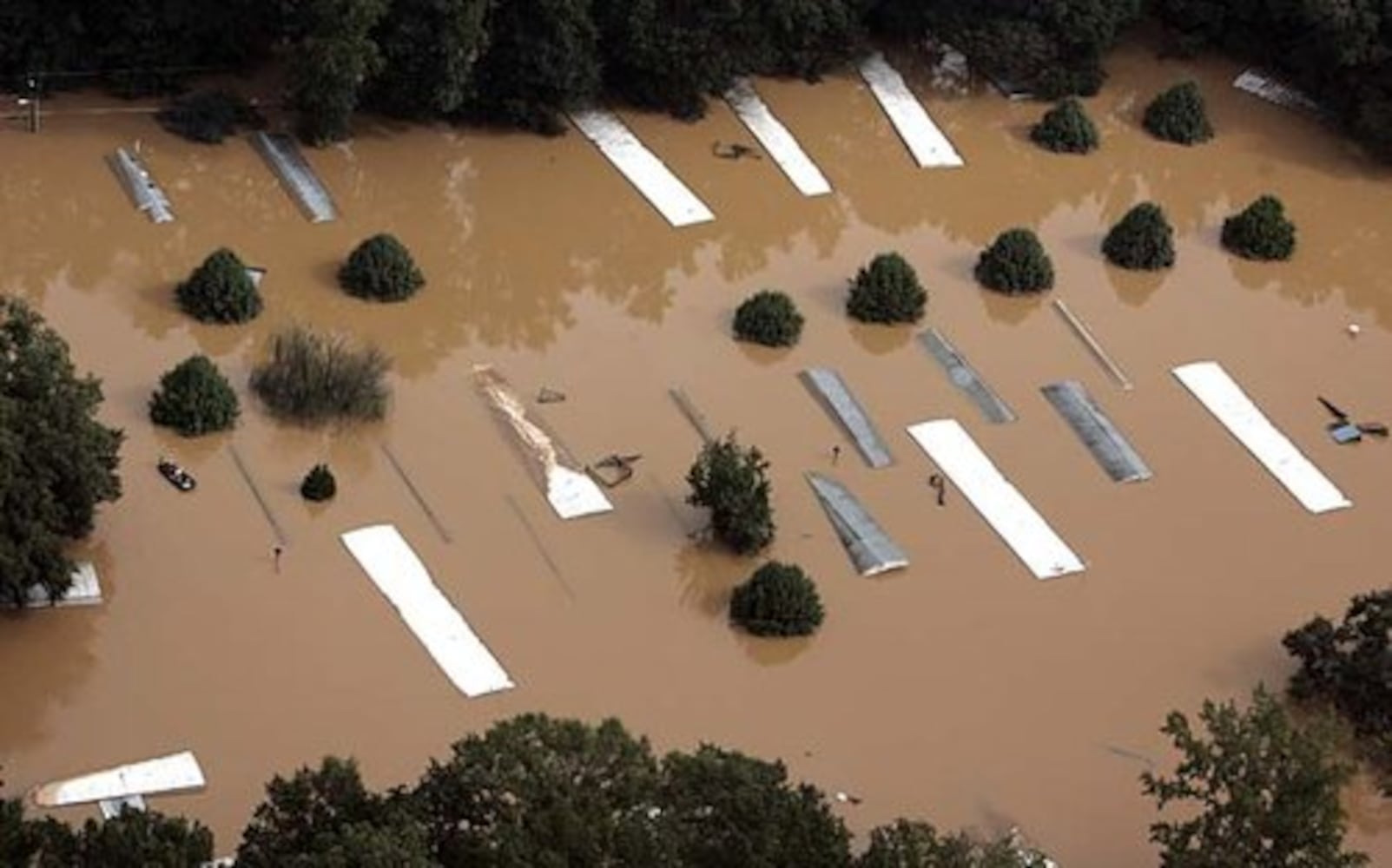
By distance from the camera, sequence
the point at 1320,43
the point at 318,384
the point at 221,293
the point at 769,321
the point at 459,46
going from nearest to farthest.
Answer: the point at 318,384, the point at 221,293, the point at 769,321, the point at 459,46, the point at 1320,43

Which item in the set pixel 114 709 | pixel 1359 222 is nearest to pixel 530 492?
pixel 114 709

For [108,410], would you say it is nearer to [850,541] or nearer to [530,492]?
[530,492]

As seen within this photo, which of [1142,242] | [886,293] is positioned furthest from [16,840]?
[1142,242]

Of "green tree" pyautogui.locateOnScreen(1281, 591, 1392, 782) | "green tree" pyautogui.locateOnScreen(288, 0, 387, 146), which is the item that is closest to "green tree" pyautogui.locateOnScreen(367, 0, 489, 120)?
"green tree" pyautogui.locateOnScreen(288, 0, 387, 146)

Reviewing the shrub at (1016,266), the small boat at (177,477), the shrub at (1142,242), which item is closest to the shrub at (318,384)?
the small boat at (177,477)

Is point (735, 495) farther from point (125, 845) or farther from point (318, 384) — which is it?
point (125, 845)

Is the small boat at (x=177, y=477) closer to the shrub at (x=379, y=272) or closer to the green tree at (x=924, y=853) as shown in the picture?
the shrub at (x=379, y=272)
